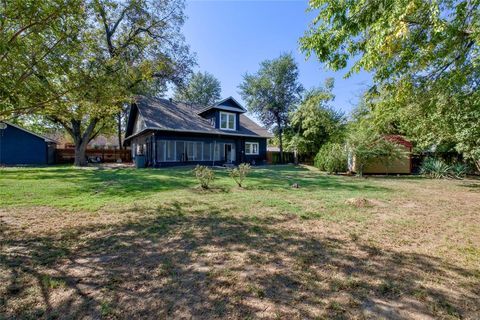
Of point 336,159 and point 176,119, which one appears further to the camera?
point 176,119

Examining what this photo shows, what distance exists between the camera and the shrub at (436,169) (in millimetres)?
14328

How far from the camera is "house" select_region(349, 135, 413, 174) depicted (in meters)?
15.3

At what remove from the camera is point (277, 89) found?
29719mm

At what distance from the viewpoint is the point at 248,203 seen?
6582mm

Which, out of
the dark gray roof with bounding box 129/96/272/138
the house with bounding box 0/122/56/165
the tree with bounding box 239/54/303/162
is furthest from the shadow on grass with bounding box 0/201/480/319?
the tree with bounding box 239/54/303/162

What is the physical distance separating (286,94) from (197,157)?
15503mm

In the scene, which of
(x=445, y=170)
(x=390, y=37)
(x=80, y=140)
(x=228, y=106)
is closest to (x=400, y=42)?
(x=390, y=37)

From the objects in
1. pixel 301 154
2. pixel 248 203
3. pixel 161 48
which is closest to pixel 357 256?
pixel 248 203

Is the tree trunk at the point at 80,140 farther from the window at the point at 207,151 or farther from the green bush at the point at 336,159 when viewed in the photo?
the green bush at the point at 336,159

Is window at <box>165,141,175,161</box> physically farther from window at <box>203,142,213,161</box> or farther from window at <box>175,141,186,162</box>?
window at <box>203,142,213,161</box>

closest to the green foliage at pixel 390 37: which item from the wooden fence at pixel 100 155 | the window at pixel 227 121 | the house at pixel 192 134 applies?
the house at pixel 192 134

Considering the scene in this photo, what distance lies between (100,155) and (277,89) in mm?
20927

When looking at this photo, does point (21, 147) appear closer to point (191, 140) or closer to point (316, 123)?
point (191, 140)

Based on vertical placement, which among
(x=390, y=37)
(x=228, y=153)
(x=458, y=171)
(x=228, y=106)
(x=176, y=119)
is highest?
(x=228, y=106)
